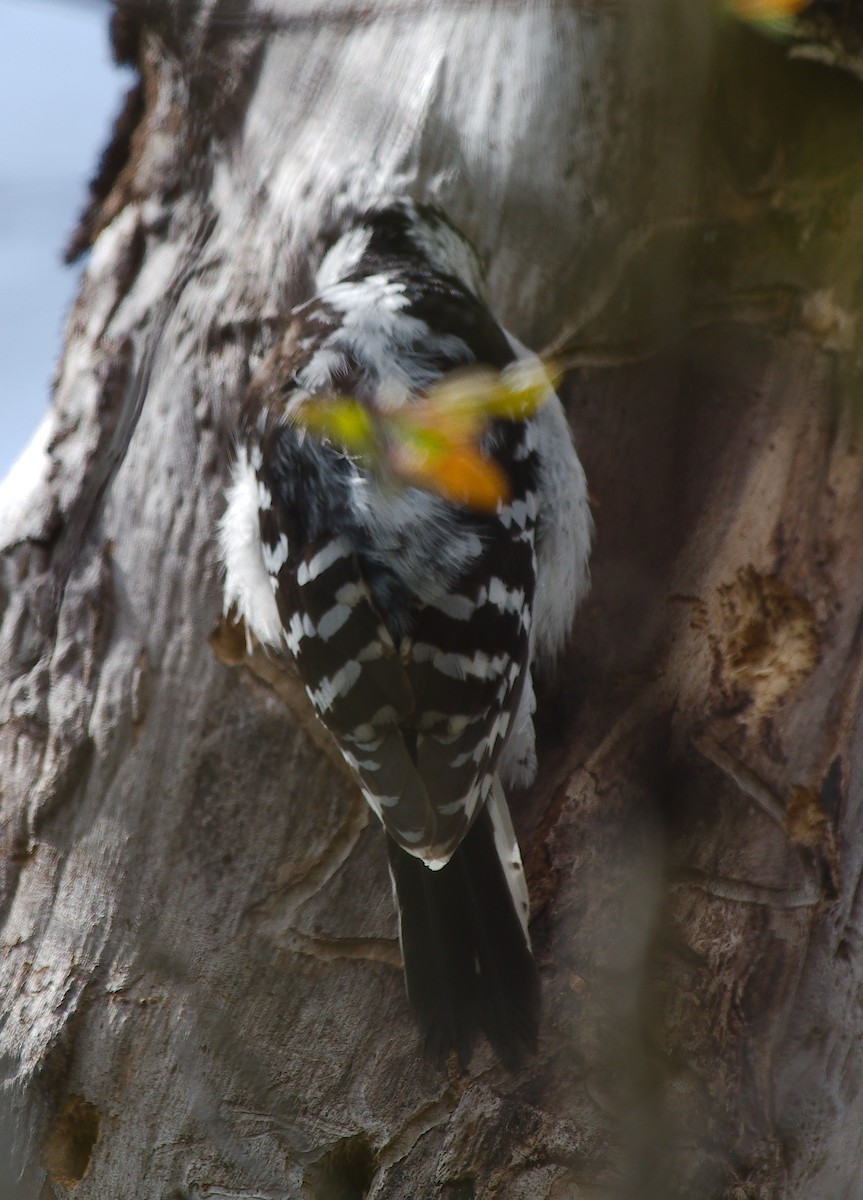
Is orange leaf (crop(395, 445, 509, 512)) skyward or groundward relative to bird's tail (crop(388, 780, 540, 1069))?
skyward

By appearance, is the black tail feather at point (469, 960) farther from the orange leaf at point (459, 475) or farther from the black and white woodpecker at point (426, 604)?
the orange leaf at point (459, 475)

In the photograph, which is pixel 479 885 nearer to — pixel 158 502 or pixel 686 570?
pixel 686 570

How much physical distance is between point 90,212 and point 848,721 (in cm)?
189

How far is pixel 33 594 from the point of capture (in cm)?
207

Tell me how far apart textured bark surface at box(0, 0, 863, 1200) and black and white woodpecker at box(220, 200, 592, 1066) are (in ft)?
0.34

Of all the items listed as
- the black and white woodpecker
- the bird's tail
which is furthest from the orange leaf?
the bird's tail

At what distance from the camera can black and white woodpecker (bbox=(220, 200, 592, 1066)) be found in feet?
5.35

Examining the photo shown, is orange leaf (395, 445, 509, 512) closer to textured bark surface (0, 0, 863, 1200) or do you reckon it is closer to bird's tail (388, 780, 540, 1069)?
textured bark surface (0, 0, 863, 1200)

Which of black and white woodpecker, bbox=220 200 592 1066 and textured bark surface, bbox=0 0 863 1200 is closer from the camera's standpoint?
black and white woodpecker, bbox=220 200 592 1066

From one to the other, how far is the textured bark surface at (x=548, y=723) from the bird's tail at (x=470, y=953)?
4.5 inches

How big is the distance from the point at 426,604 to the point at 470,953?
0.56 m

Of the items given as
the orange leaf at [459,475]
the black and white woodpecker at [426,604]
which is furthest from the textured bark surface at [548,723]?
the orange leaf at [459,475]

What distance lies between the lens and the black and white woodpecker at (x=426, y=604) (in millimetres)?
1631

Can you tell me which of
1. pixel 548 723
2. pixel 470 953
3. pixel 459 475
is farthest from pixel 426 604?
pixel 470 953
